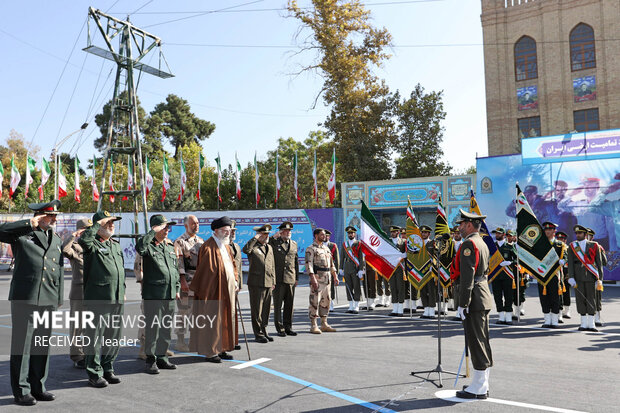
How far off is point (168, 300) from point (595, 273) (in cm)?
842

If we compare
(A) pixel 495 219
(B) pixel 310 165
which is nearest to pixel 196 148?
(B) pixel 310 165

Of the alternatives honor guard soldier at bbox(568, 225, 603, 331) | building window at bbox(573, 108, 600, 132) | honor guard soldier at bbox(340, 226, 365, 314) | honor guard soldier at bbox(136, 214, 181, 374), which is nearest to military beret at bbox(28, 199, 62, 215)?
honor guard soldier at bbox(136, 214, 181, 374)

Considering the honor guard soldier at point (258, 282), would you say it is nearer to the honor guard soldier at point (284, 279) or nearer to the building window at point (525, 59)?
the honor guard soldier at point (284, 279)

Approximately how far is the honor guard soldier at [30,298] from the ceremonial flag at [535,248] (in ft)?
28.7

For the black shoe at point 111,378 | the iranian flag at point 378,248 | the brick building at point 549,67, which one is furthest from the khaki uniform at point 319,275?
the brick building at point 549,67

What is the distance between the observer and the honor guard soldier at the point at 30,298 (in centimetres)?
532

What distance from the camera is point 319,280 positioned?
1007 centimetres

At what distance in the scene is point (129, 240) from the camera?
87.5 feet

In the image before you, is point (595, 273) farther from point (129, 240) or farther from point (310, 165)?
point (310, 165)

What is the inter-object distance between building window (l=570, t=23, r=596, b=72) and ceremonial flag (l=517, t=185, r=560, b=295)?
26.9m

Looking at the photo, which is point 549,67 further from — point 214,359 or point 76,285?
point 76,285

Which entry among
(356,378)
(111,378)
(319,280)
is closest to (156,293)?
(111,378)

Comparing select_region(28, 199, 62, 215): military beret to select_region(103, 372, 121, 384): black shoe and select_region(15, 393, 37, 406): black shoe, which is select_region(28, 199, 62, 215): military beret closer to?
select_region(15, 393, 37, 406): black shoe

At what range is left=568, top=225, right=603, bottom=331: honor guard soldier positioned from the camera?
996 cm
